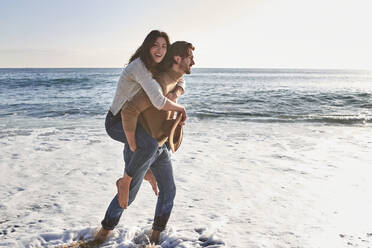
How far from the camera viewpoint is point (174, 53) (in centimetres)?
239

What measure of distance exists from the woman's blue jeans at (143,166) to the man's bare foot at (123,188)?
4 centimetres

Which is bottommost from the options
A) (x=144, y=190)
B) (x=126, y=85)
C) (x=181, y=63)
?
(x=144, y=190)

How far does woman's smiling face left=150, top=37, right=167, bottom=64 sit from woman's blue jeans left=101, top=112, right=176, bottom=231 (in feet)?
1.76

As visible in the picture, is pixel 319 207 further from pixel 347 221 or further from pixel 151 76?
pixel 151 76

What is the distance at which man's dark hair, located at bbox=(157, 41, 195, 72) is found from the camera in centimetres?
238

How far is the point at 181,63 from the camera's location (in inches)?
95.0

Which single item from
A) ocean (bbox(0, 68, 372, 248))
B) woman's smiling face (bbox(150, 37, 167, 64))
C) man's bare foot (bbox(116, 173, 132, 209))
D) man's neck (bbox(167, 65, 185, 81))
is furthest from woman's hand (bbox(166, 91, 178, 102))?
Answer: ocean (bbox(0, 68, 372, 248))

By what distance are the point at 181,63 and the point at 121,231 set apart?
68.2 inches

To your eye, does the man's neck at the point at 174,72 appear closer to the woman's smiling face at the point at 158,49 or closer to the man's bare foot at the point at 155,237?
the woman's smiling face at the point at 158,49

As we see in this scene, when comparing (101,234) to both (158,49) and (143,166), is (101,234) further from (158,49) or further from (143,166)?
(158,49)

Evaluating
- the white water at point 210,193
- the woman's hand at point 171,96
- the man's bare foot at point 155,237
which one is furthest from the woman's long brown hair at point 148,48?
the white water at point 210,193

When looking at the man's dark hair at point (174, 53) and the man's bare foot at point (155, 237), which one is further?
the man's bare foot at point (155, 237)

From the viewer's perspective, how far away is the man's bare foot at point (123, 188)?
8.03 feet

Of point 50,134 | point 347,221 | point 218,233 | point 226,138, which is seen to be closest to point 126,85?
point 218,233
